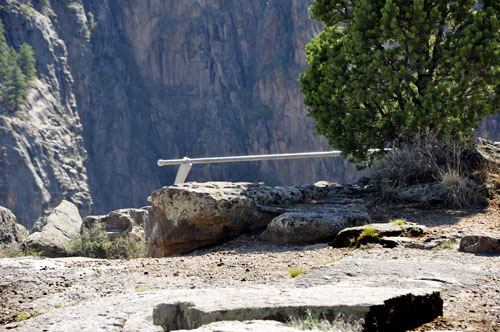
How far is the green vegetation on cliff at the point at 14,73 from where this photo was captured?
52.7 meters

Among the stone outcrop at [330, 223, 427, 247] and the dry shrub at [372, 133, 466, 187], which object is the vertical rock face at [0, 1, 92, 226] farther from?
the stone outcrop at [330, 223, 427, 247]

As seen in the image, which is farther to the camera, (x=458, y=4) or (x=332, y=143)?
(x=332, y=143)

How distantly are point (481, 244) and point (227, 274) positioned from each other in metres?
1.85

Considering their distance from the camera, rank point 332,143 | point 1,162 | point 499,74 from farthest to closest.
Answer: point 1,162 < point 332,143 < point 499,74

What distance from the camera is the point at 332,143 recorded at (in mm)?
8398

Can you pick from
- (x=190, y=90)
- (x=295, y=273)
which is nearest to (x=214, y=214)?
(x=295, y=273)

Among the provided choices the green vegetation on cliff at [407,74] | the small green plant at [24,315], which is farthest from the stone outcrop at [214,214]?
the small green plant at [24,315]

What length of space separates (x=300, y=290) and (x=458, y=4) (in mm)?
6320

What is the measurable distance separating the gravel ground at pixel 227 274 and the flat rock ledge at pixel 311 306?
11 centimetres

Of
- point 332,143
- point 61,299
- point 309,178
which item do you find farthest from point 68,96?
point 61,299

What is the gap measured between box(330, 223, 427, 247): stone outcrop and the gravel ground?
0.37 feet

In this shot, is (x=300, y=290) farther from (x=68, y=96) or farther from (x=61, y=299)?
(x=68, y=96)

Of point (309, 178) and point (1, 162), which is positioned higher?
point (1, 162)

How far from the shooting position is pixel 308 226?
5.23 m
